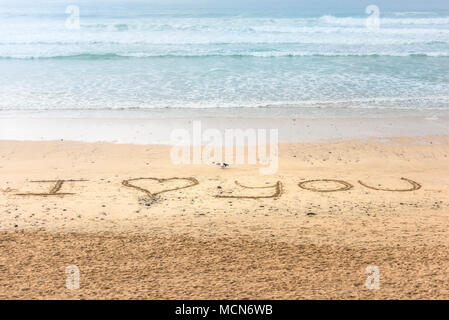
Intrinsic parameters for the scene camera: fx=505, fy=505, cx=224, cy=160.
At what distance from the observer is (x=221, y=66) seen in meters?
19.5

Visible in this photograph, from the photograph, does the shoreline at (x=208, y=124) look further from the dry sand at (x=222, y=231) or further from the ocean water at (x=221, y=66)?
the dry sand at (x=222, y=231)

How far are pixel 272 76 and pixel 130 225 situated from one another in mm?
12281

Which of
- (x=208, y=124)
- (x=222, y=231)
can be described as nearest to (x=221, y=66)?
(x=208, y=124)

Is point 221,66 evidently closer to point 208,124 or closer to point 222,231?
point 208,124

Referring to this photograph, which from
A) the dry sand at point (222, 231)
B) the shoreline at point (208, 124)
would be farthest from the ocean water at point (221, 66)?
the dry sand at point (222, 231)

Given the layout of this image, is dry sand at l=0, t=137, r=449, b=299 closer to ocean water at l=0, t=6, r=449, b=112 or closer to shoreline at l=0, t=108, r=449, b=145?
shoreline at l=0, t=108, r=449, b=145

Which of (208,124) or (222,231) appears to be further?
(208,124)

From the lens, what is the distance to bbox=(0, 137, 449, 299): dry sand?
4.43 metres

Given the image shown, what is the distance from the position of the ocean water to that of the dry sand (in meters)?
5.40

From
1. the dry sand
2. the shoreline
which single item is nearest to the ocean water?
the shoreline

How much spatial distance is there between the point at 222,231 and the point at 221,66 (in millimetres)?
14650

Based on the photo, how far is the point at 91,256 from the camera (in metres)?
4.96

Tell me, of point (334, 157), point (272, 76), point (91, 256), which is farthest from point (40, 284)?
point (272, 76)

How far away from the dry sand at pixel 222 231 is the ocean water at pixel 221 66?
5401mm
